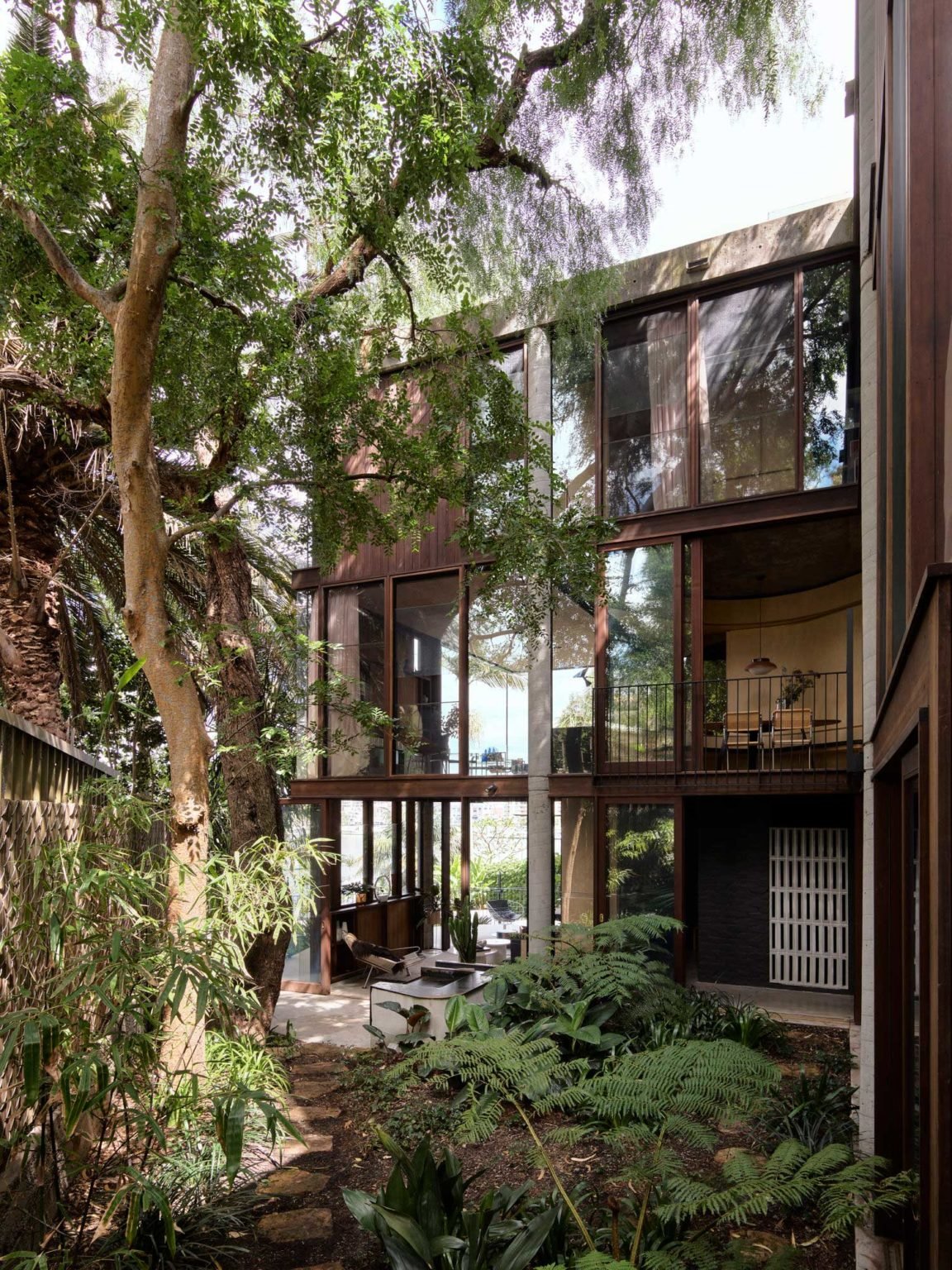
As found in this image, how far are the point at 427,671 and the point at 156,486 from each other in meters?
5.17

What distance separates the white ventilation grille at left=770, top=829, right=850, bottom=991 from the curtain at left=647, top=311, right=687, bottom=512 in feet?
11.6

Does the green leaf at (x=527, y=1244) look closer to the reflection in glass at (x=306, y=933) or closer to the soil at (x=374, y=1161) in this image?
the soil at (x=374, y=1161)

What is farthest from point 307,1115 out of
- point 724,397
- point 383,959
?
point 724,397

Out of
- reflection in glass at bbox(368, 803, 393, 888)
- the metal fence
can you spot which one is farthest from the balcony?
the metal fence

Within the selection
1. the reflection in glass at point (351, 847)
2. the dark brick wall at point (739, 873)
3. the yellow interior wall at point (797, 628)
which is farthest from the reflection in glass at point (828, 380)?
the reflection in glass at point (351, 847)

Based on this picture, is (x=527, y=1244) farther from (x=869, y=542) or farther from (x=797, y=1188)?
(x=869, y=542)

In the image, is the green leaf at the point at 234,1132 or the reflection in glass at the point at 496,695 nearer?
the green leaf at the point at 234,1132

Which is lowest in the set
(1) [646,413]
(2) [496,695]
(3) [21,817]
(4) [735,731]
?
(3) [21,817]

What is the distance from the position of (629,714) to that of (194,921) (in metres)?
5.29

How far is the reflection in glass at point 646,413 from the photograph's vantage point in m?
8.52

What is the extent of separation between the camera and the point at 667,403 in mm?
8617

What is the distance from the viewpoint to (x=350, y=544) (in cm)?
675

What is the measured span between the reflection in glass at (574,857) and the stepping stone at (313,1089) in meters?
3.24

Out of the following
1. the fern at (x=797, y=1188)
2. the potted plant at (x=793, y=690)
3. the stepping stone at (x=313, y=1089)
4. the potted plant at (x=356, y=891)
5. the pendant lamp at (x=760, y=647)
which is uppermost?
the pendant lamp at (x=760, y=647)
